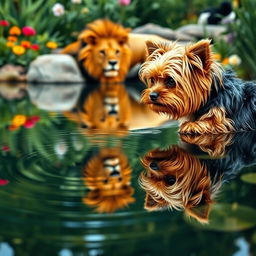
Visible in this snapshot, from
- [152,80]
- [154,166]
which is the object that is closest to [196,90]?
[152,80]

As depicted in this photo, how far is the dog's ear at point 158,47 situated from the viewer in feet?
14.5

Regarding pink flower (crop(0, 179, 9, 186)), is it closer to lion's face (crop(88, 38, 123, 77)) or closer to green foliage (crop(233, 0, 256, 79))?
green foliage (crop(233, 0, 256, 79))

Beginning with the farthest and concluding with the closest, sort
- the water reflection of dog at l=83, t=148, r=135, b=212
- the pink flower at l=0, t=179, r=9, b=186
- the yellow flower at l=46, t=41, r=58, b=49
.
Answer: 1. the yellow flower at l=46, t=41, r=58, b=49
2. the pink flower at l=0, t=179, r=9, b=186
3. the water reflection of dog at l=83, t=148, r=135, b=212

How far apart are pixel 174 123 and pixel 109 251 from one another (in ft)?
11.5

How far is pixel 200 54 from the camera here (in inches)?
167

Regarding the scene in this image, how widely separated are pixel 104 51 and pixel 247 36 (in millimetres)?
2781

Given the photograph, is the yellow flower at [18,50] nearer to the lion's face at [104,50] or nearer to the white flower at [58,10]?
the lion's face at [104,50]

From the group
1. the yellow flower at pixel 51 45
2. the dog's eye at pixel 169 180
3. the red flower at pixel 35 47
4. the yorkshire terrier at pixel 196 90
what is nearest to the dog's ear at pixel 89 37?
the red flower at pixel 35 47

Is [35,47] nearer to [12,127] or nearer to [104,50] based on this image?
[104,50]

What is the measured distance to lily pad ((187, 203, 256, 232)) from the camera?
7.95 feet

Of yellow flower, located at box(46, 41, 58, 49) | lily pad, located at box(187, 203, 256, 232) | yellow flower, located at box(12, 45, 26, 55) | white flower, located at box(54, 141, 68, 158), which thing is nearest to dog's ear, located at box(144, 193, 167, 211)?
lily pad, located at box(187, 203, 256, 232)

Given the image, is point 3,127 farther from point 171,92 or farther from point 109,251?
point 109,251

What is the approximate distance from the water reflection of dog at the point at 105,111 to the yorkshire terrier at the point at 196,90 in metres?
0.97

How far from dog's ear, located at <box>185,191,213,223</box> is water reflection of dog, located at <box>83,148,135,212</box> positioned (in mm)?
→ 296
